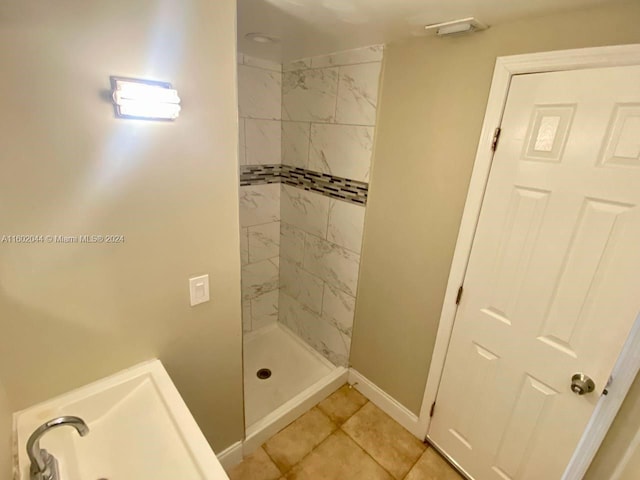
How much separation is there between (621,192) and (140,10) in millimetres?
1631

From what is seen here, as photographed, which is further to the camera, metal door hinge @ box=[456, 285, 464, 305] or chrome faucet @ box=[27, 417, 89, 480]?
metal door hinge @ box=[456, 285, 464, 305]

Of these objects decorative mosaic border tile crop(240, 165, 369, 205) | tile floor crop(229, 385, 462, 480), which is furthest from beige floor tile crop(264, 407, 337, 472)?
decorative mosaic border tile crop(240, 165, 369, 205)

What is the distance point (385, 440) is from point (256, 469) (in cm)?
78

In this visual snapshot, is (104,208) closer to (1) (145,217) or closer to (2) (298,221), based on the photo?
(1) (145,217)

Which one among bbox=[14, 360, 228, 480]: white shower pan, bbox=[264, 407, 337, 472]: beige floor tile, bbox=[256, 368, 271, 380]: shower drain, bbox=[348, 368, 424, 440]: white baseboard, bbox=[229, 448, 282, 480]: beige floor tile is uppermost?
bbox=[14, 360, 228, 480]: white shower pan

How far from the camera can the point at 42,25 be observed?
31.1 inches

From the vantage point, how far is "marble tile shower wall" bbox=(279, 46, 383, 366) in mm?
1802

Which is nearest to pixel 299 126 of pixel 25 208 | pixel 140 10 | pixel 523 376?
pixel 140 10

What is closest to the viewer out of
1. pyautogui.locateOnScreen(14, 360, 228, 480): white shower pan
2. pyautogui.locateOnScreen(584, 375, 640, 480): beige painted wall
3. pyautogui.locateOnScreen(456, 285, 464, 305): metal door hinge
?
pyautogui.locateOnScreen(14, 360, 228, 480): white shower pan

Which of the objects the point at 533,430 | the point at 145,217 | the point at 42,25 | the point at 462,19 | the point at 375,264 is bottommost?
the point at 533,430

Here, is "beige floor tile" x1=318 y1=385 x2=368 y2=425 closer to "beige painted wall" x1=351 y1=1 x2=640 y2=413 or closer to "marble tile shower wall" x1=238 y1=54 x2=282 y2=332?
"beige painted wall" x1=351 y1=1 x2=640 y2=413

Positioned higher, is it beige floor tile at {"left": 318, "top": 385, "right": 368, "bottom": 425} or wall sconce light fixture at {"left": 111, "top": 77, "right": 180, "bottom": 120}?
wall sconce light fixture at {"left": 111, "top": 77, "right": 180, "bottom": 120}

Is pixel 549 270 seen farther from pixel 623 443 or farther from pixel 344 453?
pixel 344 453

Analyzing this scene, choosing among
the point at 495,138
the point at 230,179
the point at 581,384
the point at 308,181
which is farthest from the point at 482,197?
the point at 308,181
